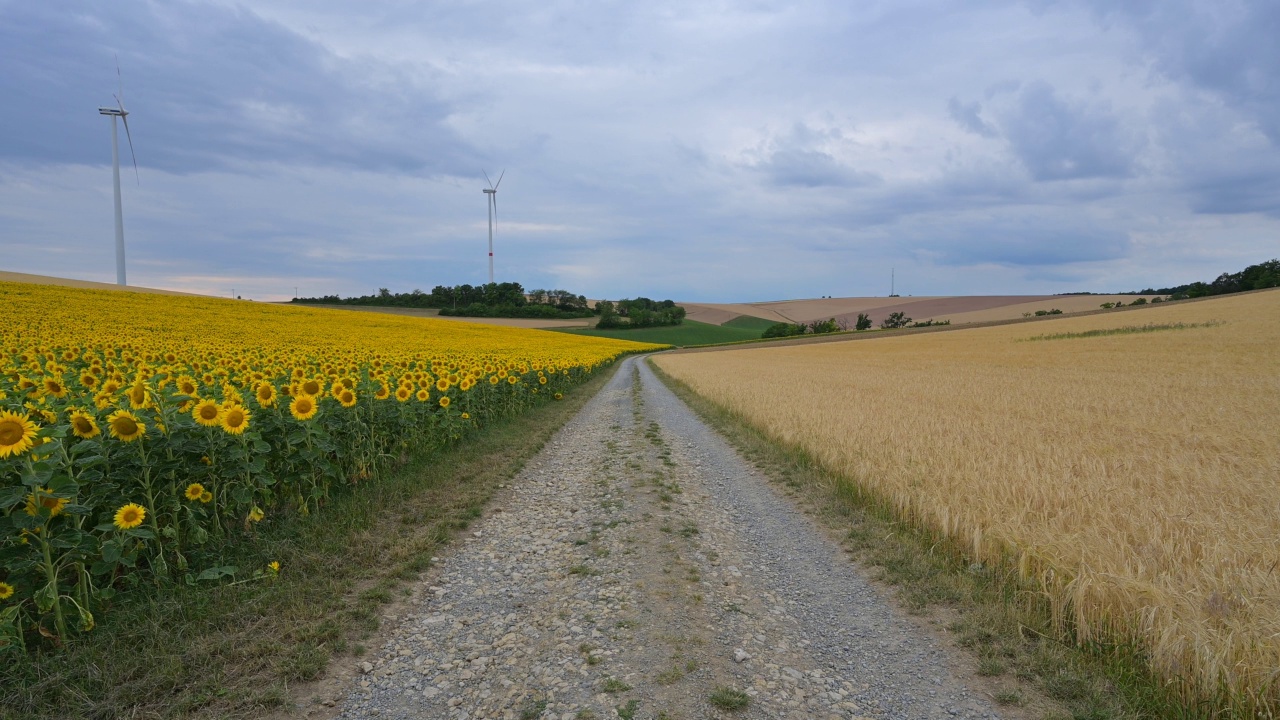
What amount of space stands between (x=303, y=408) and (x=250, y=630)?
9.16ft

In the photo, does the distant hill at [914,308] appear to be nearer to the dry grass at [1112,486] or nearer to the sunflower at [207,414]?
the dry grass at [1112,486]

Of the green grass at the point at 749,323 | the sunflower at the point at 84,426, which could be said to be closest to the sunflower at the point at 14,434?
the sunflower at the point at 84,426

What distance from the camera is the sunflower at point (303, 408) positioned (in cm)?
652

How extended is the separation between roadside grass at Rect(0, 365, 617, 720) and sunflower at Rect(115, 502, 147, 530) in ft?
2.09

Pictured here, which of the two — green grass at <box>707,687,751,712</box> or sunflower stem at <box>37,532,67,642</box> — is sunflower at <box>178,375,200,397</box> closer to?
sunflower stem at <box>37,532,67,642</box>

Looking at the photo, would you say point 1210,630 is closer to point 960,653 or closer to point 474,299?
point 960,653

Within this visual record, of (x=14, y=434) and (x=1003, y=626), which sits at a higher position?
(x=14, y=434)

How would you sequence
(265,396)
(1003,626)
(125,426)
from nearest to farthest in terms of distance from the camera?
(1003,626), (125,426), (265,396)

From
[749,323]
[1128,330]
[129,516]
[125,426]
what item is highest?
[749,323]

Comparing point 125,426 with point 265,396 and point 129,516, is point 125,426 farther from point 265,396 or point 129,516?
point 265,396

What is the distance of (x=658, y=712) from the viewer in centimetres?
357

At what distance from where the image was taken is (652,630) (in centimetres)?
Answer: 456

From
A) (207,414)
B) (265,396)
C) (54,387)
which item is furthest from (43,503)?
(54,387)

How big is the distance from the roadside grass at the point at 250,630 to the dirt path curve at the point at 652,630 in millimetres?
429
